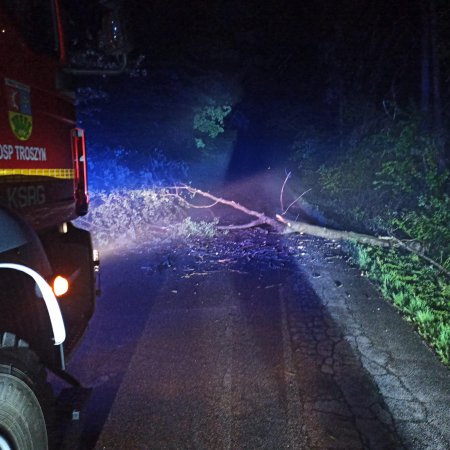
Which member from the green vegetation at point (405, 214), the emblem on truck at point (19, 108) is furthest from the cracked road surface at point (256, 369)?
the emblem on truck at point (19, 108)

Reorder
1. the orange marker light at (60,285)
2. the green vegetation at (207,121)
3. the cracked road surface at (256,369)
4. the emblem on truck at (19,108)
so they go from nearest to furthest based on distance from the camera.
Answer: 1. the emblem on truck at (19,108)
2. the orange marker light at (60,285)
3. the cracked road surface at (256,369)
4. the green vegetation at (207,121)

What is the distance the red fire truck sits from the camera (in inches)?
81.3

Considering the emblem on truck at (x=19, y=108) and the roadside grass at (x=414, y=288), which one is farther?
the roadside grass at (x=414, y=288)

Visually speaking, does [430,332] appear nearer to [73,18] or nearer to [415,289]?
[415,289]

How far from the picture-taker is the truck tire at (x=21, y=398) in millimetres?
1869

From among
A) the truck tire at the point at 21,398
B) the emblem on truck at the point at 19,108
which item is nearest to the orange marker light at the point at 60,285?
the truck tire at the point at 21,398

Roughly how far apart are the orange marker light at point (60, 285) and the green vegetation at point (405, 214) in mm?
3385

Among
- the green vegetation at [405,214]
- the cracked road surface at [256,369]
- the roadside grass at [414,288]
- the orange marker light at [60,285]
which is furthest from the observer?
the green vegetation at [405,214]

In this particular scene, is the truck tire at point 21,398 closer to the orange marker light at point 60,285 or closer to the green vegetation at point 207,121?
the orange marker light at point 60,285

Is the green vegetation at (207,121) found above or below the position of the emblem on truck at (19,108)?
above

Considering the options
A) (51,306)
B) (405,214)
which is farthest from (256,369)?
(405,214)

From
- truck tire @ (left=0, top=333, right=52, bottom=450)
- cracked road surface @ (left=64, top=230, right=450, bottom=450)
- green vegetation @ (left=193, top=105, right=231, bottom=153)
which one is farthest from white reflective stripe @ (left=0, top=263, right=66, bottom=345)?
green vegetation @ (left=193, top=105, right=231, bottom=153)

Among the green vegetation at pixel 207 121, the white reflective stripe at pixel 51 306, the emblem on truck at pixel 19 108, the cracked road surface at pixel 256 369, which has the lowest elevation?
the cracked road surface at pixel 256 369

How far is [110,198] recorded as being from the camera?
9.35 metres
